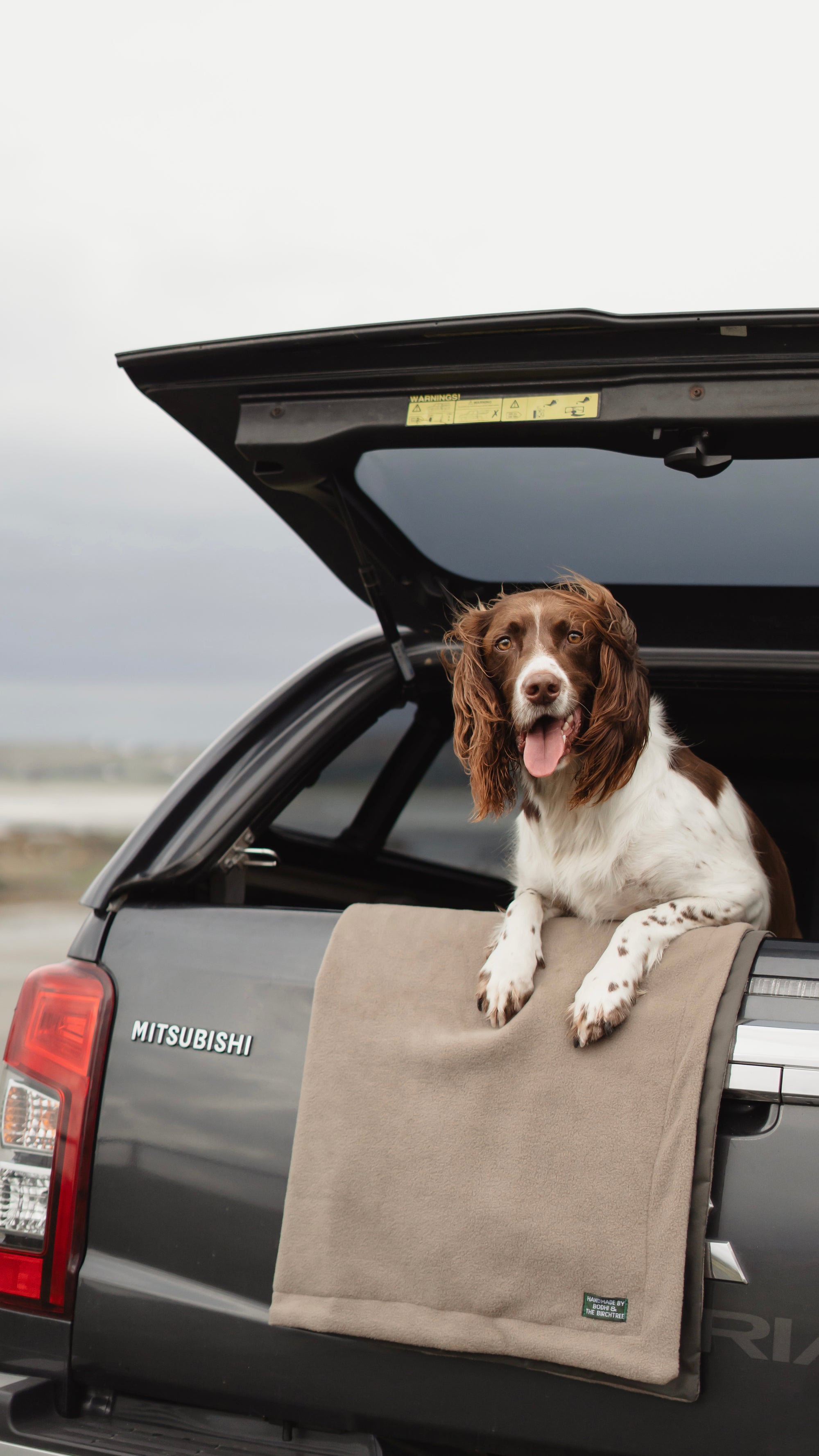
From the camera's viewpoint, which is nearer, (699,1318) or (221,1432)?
(699,1318)

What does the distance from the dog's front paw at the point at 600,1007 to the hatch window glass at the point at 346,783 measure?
1328 millimetres

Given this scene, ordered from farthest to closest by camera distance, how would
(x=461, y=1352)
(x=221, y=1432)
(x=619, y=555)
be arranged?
(x=619, y=555) < (x=221, y=1432) < (x=461, y=1352)

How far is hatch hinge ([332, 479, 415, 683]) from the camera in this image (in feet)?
8.21

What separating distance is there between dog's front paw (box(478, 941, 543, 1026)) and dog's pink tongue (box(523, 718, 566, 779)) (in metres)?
0.41

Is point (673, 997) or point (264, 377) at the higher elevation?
point (264, 377)

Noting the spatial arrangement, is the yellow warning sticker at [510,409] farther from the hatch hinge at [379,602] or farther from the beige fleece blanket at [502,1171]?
the beige fleece blanket at [502,1171]

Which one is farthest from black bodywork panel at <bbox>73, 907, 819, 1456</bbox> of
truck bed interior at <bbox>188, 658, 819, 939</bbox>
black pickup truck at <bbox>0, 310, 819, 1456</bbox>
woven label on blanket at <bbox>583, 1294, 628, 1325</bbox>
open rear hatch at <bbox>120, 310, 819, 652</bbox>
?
open rear hatch at <bbox>120, 310, 819, 652</bbox>

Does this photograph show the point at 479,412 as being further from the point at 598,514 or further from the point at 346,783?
the point at 346,783

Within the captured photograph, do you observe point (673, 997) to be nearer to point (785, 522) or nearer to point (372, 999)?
point (372, 999)

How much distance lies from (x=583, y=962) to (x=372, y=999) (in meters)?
0.37

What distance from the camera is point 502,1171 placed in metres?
1.61

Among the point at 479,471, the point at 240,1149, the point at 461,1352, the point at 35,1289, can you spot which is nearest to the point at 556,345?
the point at 479,471

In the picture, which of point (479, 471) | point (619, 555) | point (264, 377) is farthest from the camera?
point (619, 555)

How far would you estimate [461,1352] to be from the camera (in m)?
1.59
